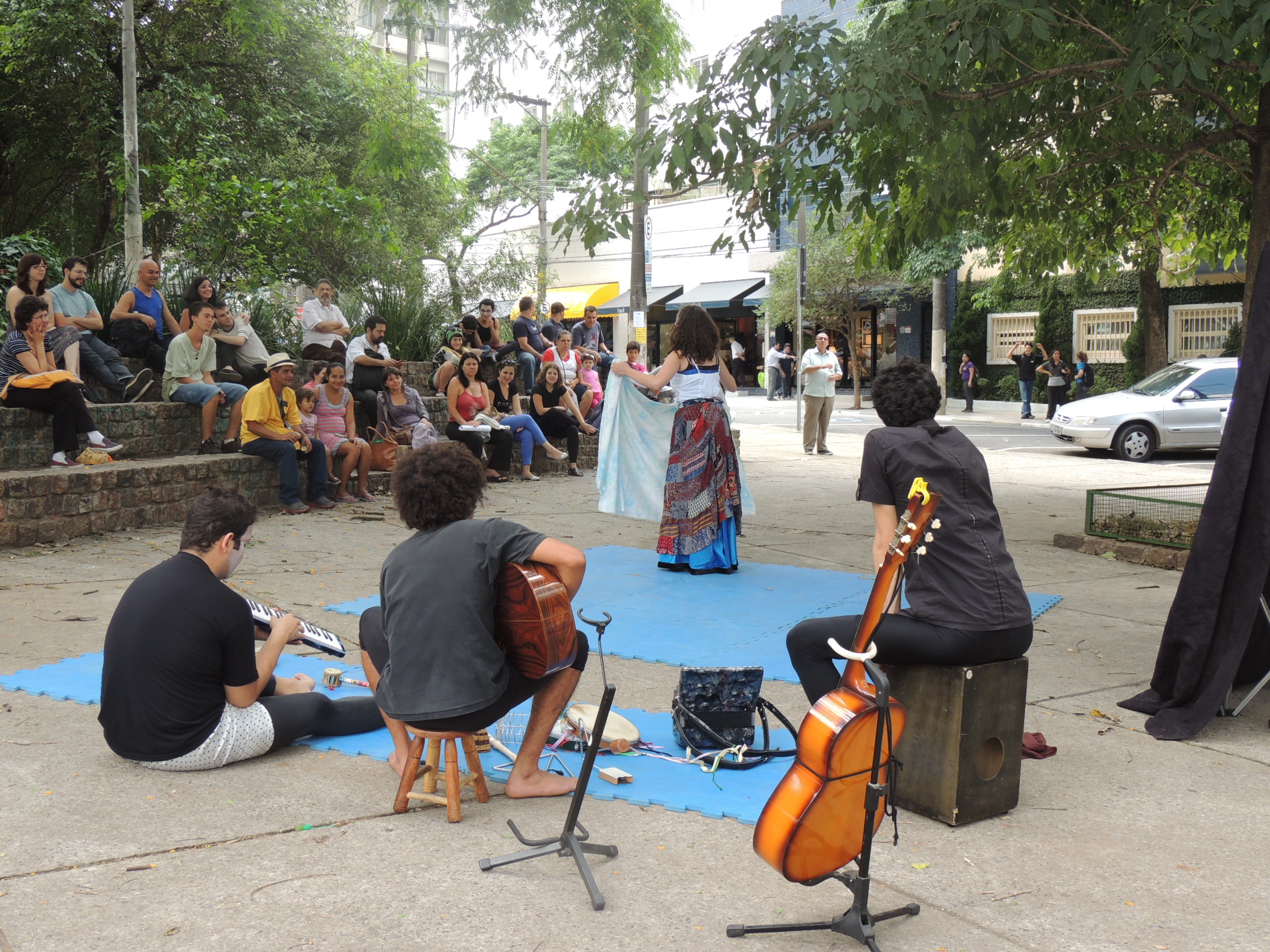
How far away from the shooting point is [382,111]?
18.3 metres

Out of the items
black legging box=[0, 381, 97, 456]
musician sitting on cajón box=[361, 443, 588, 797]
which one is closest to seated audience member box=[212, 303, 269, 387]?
black legging box=[0, 381, 97, 456]

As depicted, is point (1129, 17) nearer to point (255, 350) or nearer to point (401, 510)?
point (401, 510)

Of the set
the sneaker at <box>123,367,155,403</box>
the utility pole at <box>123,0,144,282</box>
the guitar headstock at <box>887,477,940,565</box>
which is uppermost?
the utility pole at <box>123,0,144,282</box>

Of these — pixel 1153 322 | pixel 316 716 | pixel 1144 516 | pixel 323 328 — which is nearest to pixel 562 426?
pixel 323 328

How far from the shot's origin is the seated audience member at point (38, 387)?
8.82m

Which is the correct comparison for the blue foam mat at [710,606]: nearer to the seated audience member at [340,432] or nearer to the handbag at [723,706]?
the handbag at [723,706]

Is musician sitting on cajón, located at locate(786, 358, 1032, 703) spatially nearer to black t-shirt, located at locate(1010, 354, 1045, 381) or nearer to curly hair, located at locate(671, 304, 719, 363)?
curly hair, located at locate(671, 304, 719, 363)

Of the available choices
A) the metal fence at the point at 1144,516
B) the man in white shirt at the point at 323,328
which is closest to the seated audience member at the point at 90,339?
the man in white shirt at the point at 323,328

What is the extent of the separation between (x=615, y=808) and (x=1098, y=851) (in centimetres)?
159

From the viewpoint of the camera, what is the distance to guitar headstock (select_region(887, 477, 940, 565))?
3.12m

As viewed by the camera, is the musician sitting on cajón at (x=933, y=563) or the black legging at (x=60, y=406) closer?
the musician sitting on cajón at (x=933, y=563)

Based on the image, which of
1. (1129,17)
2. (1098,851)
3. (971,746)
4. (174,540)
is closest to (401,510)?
(971,746)

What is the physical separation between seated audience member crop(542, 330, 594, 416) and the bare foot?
1039 cm

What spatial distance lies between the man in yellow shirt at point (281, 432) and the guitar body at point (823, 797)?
8009 mm
